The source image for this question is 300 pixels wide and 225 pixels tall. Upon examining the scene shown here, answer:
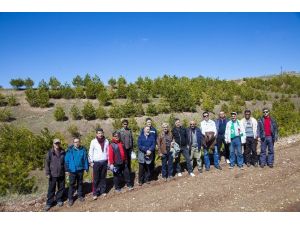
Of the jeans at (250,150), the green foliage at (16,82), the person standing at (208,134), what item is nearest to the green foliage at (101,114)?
the green foliage at (16,82)

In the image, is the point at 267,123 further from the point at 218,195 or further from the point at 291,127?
the point at 291,127

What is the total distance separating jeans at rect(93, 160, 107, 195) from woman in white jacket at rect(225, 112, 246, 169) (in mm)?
4136

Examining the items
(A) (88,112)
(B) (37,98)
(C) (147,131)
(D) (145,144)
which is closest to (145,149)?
(D) (145,144)

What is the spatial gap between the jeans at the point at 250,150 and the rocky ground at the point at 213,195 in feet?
1.09

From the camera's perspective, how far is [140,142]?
10055mm

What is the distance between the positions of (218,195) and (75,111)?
21.2 metres

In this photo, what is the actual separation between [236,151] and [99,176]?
4.50 m

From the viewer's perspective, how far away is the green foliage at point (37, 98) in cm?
3139

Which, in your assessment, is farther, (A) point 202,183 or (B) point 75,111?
(B) point 75,111

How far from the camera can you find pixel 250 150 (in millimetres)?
11250

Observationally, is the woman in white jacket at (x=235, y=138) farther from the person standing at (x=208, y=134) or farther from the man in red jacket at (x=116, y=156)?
the man in red jacket at (x=116, y=156)

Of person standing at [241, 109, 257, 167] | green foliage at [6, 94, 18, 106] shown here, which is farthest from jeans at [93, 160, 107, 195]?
green foliage at [6, 94, 18, 106]

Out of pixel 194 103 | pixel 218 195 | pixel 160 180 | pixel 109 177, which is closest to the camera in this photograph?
pixel 218 195

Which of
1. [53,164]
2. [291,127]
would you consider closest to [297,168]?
[53,164]
